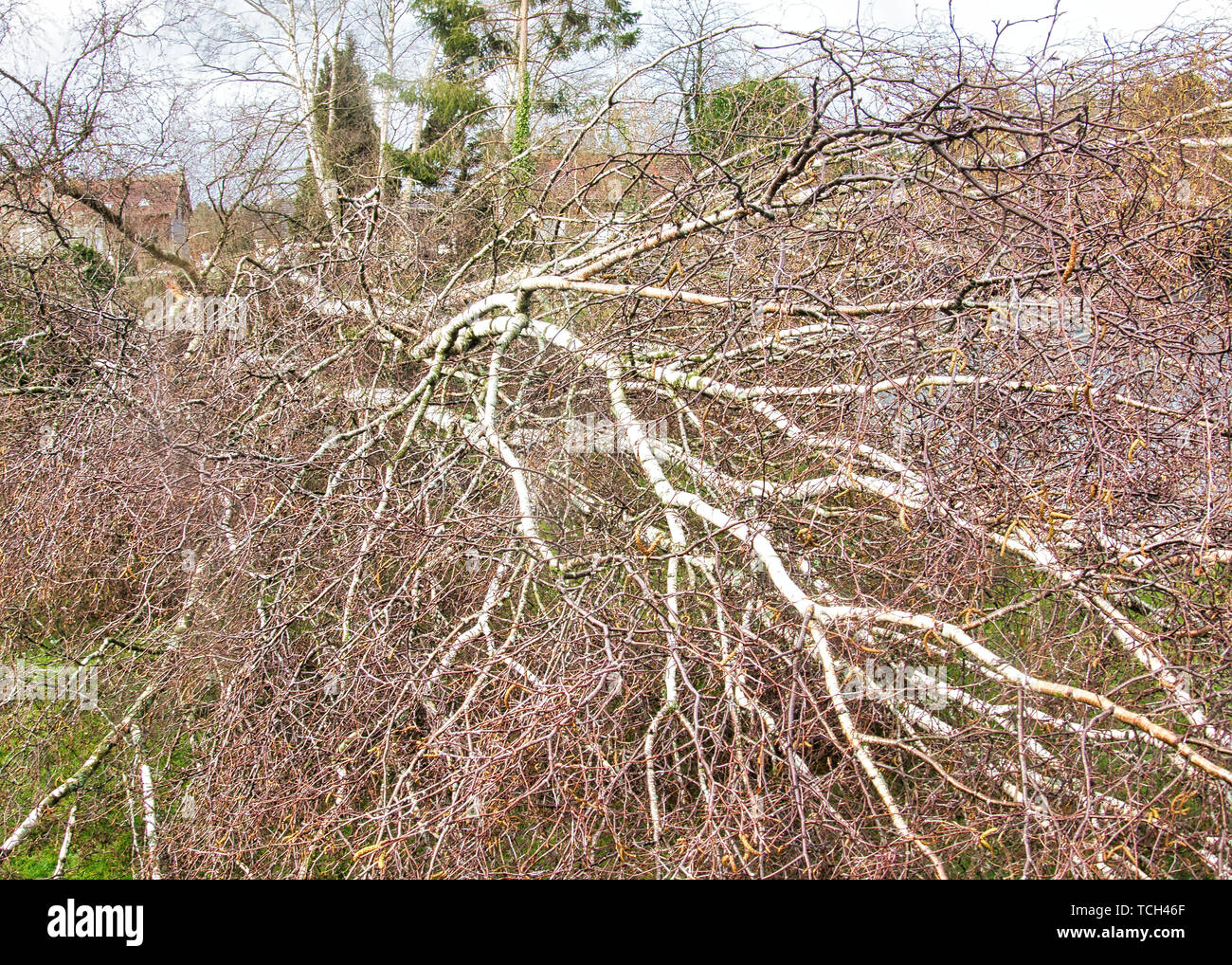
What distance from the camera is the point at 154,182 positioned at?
8.92m

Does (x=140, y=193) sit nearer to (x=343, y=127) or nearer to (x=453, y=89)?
(x=343, y=127)

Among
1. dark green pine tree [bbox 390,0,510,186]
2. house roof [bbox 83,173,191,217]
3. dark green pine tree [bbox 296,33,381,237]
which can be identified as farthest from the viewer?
dark green pine tree [bbox 390,0,510,186]

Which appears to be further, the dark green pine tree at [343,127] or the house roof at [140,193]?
the dark green pine tree at [343,127]

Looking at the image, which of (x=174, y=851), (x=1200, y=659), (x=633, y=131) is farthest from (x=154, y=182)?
(x=1200, y=659)

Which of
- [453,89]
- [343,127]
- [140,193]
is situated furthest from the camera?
[343,127]

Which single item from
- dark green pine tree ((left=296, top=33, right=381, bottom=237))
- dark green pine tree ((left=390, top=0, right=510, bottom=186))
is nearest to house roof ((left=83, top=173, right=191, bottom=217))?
dark green pine tree ((left=296, top=33, right=381, bottom=237))

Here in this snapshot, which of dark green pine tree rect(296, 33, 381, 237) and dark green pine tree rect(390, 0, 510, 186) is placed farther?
dark green pine tree rect(390, 0, 510, 186)

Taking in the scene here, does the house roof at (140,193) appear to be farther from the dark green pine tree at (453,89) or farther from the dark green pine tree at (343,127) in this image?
the dark green pine tree at (453,89)

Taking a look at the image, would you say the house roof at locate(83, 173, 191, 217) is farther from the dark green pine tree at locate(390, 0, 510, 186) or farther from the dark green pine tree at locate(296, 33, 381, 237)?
the dark green pine tree at locate(390, 0, 510, 186)

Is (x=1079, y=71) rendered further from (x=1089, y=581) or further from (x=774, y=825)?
(x=774, y=825)

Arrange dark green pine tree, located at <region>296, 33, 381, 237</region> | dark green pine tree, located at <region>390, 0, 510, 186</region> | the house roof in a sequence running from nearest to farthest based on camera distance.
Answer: the house roof
dark green pine tree, located at <region>296, 33, 381, 237</region>
dark green pine tree, located at <region>390, 0, 510, 186</region>

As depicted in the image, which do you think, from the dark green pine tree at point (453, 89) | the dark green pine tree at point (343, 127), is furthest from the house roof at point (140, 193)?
the dark green pine tree at point (453, 89)

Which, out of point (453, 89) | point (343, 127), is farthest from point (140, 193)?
point (453, 89)

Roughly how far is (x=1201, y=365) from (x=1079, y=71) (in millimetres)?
3837
